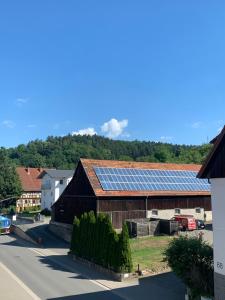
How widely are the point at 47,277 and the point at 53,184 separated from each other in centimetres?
5031

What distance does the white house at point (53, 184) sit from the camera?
79.8 meters

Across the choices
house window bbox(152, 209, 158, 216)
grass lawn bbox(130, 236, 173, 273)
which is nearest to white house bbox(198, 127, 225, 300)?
grass lawn bbox(130, 236, 173, 273)

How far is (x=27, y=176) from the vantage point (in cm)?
10631

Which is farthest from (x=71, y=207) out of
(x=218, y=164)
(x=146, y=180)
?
(x=218, y=164)

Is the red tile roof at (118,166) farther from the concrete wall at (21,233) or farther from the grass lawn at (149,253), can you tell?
the concrete wall at (21,233)

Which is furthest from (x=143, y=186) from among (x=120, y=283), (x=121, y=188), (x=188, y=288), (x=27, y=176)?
(x=27, y=176)

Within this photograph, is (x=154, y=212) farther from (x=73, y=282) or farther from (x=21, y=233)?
(x=73, y=282)

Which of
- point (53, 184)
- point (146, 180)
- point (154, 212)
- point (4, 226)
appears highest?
point (53, 184)

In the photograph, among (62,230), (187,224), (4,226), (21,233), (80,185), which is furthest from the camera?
(4,226)

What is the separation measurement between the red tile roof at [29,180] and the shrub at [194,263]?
8161 cm

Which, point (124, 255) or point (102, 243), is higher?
point (102, 243)

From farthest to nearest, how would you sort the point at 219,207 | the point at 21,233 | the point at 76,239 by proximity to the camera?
1. the point at 21,233
2. the point at 76,239
3. the point at 219,207

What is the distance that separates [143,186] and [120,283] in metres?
20.7

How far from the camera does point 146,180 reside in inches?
1967
